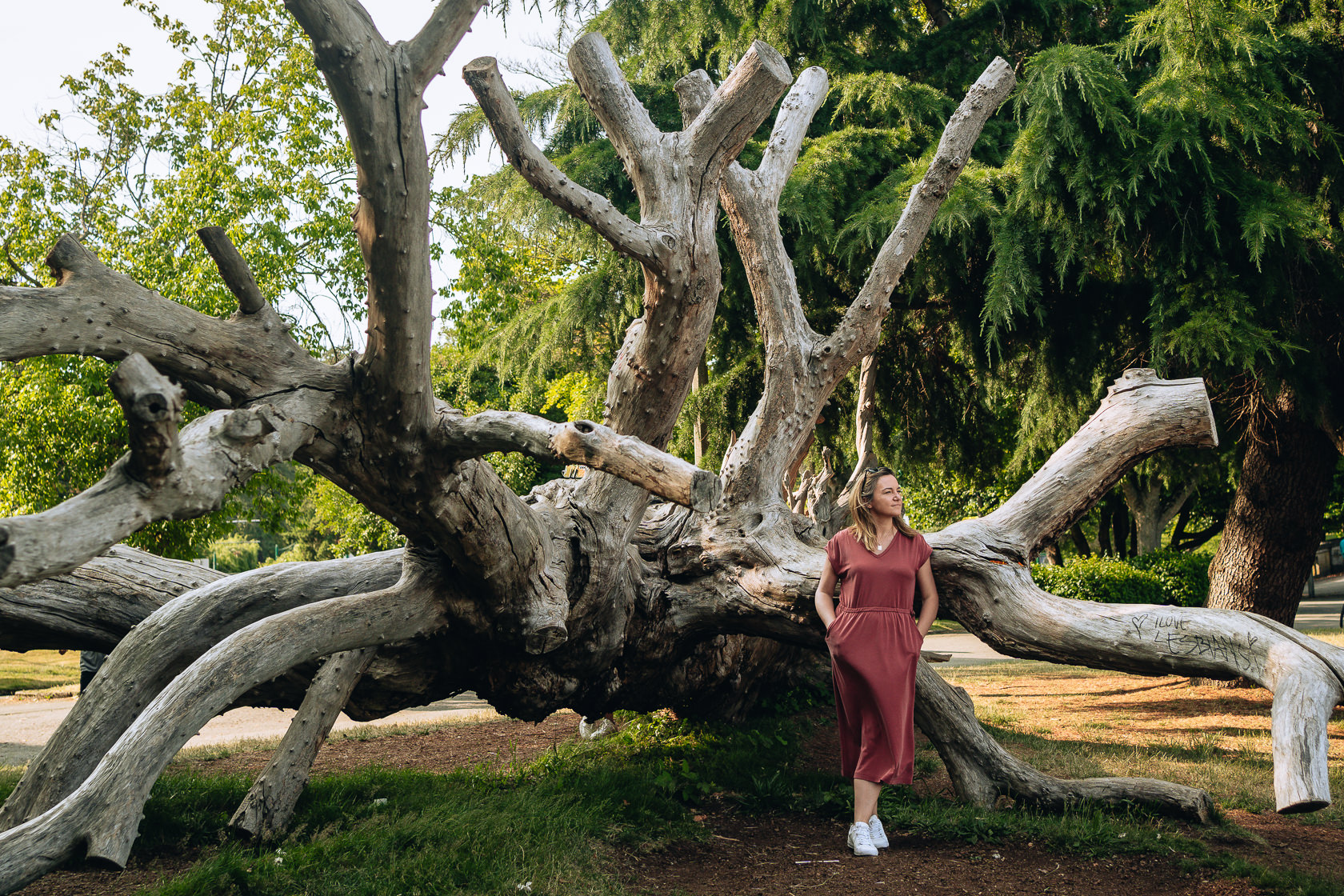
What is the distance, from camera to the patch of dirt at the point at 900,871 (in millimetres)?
4184

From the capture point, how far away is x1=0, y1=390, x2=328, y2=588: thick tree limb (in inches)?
97.6

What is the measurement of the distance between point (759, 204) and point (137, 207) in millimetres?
10323

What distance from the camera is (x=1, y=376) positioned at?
1072 centimetres

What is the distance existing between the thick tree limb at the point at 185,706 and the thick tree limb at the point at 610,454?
138 centimetres

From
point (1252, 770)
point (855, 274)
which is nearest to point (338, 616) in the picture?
point (1252, 770)

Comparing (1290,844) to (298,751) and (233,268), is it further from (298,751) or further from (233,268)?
(233,268)

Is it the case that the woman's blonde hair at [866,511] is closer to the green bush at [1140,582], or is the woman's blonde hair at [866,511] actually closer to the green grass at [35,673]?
the green grass at [35,673]

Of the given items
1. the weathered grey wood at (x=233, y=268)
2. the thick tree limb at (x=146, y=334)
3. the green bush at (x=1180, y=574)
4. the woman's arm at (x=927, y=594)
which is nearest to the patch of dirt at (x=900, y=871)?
the woman's arm at (x=927, y=594)

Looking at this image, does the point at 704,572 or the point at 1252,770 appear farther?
the point at 1252,770

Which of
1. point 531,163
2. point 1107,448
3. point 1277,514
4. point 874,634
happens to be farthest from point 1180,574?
point 531,163

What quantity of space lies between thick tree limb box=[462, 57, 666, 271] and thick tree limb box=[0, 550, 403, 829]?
2.34 m

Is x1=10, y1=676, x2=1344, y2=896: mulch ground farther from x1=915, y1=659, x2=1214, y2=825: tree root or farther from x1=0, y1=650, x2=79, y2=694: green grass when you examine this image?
x1=0, y1=650, x2=79, y2=694: green grass

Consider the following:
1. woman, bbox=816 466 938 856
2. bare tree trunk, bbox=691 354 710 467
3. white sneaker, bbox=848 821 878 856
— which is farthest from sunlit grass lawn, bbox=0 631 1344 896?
bare tree trunk, bbox=691 354 710 467

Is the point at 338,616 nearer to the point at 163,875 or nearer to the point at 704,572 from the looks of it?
the point at 163,875
